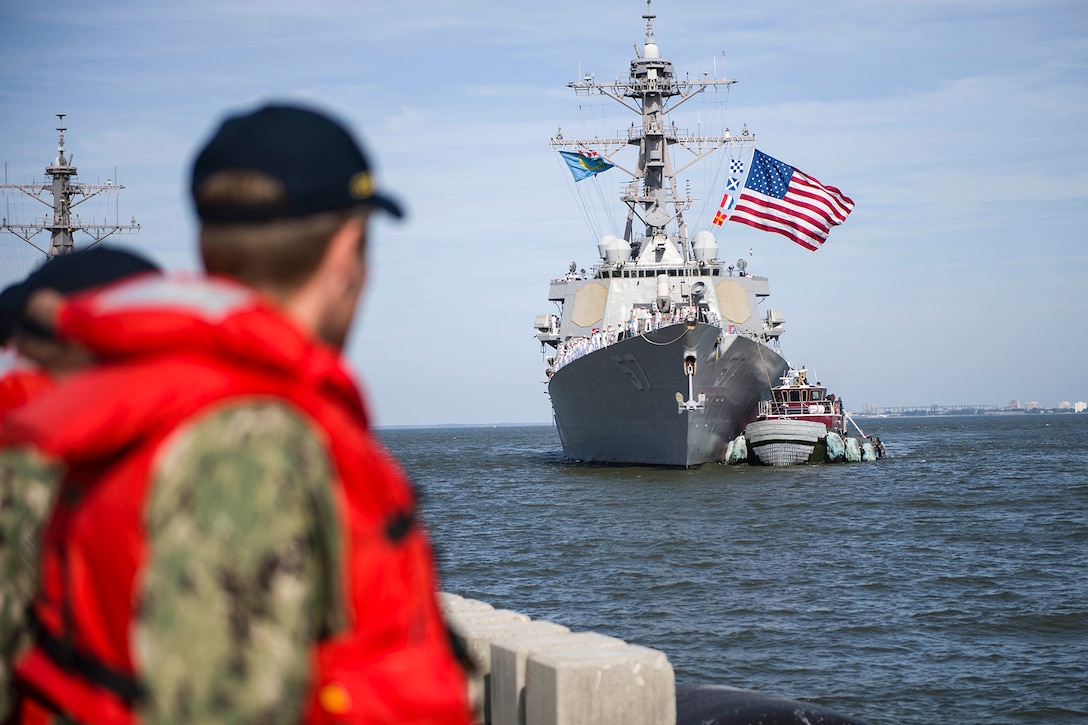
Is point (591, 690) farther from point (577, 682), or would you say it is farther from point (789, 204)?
point (789, 204)

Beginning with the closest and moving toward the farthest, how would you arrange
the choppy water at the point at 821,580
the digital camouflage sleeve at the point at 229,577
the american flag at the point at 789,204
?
the digital camouflage sleeve at the point at 229,577 < the choppy water at the point at 821,580 < the american flag at the point at 789,204

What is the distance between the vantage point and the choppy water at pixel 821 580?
10.5m

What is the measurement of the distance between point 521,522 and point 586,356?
10.6 metres

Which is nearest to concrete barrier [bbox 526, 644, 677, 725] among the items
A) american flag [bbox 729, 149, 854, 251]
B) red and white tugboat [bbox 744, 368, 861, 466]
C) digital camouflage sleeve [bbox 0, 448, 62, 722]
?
digital camouflage sleeve [bbox 0, 448, 62, 722]

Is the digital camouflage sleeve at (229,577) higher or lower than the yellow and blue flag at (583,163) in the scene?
lower

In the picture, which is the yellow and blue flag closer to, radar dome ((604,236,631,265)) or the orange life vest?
radar dome ((604,236,631,265))

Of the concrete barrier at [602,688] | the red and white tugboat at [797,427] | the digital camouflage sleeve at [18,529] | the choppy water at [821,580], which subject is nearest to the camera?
the digital camouflage sleeve at [18,529]

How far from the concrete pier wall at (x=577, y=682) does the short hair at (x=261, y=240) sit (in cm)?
346

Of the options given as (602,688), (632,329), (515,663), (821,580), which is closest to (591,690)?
(602,688)

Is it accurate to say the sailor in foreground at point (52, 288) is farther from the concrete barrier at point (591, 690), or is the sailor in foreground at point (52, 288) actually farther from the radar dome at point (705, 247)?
the radar dome at point (705, 247)

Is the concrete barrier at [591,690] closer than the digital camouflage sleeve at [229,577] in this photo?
No

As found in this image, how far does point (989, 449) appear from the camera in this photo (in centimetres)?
5791

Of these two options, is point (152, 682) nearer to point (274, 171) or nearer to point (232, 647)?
point (232, 647)

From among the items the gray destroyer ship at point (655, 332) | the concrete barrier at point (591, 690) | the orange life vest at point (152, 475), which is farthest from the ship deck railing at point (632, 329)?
the orange life vest at point (152, 475)
